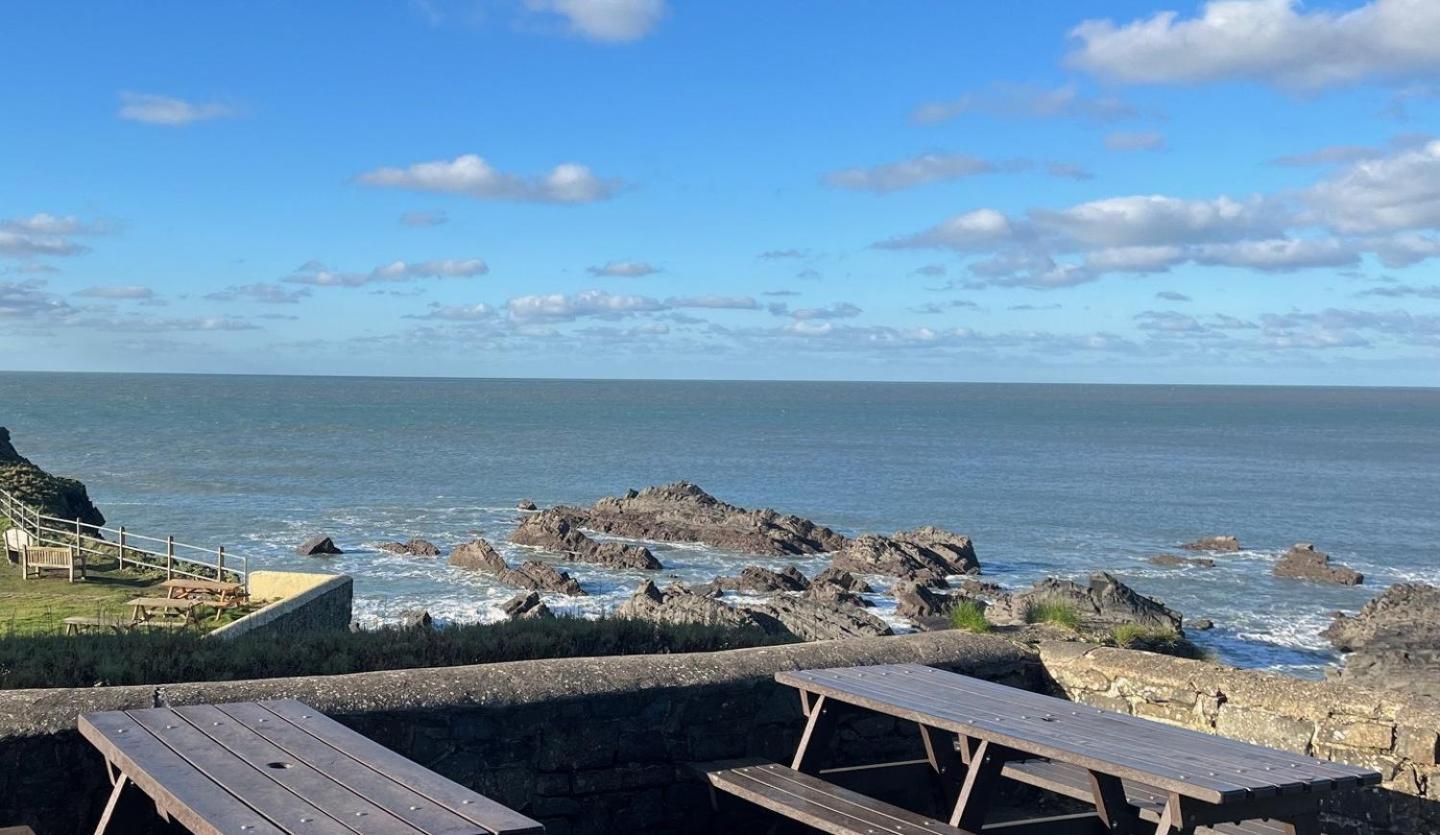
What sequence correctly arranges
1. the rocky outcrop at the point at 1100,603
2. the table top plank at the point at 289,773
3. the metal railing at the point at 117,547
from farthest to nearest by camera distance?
1. the rocky outcrop at the point at 1100,603
2. the metal railing at the point at 117,547
3. the table top plank at the point at 289,773

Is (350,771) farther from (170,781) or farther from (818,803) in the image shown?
(818,803)

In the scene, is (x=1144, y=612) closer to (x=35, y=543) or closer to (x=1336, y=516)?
(x=35, y=543)

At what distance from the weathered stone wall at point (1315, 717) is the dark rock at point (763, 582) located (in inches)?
864

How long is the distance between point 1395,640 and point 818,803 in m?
20.6

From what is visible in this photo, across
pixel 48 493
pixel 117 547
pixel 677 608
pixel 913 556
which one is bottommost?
pixel 913 556

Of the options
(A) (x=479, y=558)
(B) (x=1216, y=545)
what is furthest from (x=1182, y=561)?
(A) (x=479, y=558)

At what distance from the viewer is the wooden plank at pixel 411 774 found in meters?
3.40

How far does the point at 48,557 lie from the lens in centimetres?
1889

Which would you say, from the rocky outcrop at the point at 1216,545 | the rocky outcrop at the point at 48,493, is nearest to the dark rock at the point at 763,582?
the rocky outcrop at the point at 48,493

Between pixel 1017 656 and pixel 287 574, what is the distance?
13.3 metres

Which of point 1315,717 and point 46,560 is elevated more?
point 1315,717

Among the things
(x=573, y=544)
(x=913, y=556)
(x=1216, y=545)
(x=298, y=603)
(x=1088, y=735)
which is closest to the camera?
(x=1088, y=735)

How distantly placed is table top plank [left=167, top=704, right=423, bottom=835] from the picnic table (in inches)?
87.0

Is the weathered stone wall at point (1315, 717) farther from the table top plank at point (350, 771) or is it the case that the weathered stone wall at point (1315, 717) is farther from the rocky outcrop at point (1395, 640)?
the rocky outcrop at point (1395, 640)
